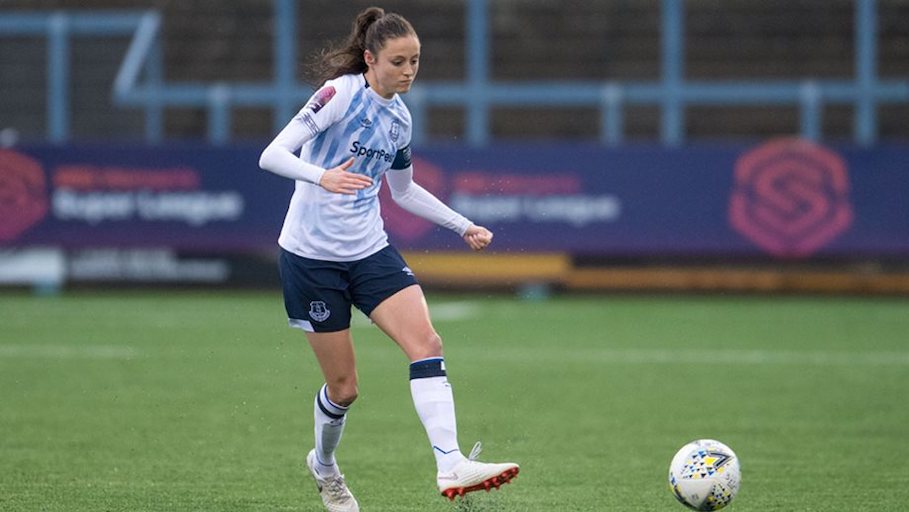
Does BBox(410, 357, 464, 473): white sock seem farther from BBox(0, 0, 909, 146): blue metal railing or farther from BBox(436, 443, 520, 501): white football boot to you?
BBox(0, 0, 909, 146): blue metal railing

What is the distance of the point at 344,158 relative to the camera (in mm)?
5949

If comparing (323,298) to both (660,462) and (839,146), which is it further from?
(839,146)

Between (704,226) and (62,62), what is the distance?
7.87 metres

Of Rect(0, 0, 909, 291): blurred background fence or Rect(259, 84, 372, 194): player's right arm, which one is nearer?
Rect(259, 84, 372, 194): player's right arm

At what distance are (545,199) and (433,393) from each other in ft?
36.4

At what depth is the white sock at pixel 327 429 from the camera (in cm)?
621

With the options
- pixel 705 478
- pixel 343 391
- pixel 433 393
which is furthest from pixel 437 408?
pixel 705 478

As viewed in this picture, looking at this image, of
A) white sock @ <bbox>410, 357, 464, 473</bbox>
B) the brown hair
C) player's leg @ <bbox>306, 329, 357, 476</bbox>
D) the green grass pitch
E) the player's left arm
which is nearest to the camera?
white sock @ <bbox>410, 357, 464, 473</bbox>

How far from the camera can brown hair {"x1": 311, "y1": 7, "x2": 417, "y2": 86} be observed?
5.94 metres

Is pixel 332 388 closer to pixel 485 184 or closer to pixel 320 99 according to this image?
pixel 320 99

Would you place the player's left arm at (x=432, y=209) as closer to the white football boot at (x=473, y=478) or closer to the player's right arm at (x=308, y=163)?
the player's right arm at (x=308, y=163)

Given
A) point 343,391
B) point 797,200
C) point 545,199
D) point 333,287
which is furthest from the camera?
point 545,199

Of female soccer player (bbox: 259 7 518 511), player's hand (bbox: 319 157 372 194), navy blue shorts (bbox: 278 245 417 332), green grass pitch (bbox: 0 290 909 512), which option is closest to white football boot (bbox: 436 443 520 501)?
female soccer player (bbox: 259 7 518 511)

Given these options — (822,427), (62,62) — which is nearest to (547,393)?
(822,427)
